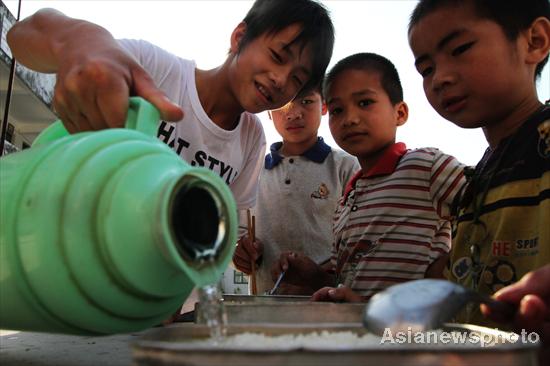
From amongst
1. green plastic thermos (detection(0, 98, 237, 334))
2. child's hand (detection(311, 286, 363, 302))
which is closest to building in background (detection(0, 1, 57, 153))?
child's hand (detection(311, 286, 363, 302))

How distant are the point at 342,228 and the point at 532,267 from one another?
67cm

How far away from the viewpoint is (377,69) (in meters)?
1.55

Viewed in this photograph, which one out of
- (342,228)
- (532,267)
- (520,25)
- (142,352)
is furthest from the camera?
(342,228)

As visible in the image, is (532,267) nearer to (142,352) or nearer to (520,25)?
(520,25)

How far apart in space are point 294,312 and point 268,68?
2.62 ft

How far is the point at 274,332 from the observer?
0.40m

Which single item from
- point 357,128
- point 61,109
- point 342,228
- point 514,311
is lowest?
point 514,311

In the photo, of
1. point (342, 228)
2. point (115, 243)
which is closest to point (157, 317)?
point (115, 243)

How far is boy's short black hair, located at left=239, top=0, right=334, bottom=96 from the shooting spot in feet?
4.15

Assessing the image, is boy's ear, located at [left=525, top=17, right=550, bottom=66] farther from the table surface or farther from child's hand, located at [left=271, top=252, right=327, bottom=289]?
the table surface

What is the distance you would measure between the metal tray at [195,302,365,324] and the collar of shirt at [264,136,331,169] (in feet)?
4.29

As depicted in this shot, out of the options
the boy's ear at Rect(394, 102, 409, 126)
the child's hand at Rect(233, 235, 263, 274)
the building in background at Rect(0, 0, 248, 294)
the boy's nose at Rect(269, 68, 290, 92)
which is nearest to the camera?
the boy's nose at Rect(269, 68, 290, 92)

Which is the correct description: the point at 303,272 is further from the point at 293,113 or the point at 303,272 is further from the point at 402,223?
the point at 293,113

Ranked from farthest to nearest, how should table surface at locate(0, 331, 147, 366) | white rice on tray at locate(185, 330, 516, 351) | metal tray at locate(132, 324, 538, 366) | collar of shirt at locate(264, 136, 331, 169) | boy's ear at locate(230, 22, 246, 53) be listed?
collar of shirt at locate(264, 136, 331, 169) → boy's ear at locate(230, 22, 246, 53) → table surface at locate(0, 331, 147, 366) → white rice on tray at locate(185, 330, 516, 351) → metal tray at locate(132, 324, 538, 366)
